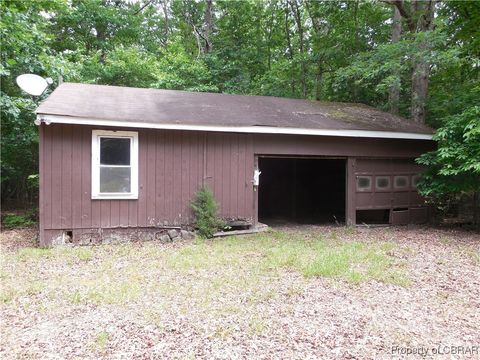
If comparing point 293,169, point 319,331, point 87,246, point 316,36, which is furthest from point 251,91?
point 319,331

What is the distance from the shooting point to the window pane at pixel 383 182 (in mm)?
9555

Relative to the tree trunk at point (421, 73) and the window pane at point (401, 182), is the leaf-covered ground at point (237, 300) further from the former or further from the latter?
the tree trunk at point (421, 73)

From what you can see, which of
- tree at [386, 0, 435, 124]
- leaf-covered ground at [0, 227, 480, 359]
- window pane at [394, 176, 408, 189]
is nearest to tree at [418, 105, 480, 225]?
window pane at [394, 176, 408, 189]

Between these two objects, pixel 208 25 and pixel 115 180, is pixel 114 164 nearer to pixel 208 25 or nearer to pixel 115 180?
pixel 115 180

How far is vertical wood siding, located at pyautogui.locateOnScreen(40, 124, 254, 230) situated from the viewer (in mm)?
6984

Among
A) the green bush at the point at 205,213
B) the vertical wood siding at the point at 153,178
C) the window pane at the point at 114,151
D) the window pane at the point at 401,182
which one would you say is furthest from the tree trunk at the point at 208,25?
the green bush at the point at 205,213

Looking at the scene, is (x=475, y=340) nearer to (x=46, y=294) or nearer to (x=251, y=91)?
(x=46, y=294)

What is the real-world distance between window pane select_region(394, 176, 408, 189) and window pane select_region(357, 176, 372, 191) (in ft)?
2.68

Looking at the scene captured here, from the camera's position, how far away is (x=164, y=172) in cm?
775

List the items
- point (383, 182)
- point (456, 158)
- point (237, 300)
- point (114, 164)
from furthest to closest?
1. point (383, 182)
2. point (456, 158)
3. point (114, 164)
4. point (237, 300)

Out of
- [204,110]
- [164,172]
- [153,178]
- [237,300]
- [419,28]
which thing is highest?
[419,28]

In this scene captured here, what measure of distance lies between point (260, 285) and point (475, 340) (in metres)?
2.37

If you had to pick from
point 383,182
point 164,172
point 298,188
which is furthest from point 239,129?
point 298,188

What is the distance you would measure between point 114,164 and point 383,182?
675cm
